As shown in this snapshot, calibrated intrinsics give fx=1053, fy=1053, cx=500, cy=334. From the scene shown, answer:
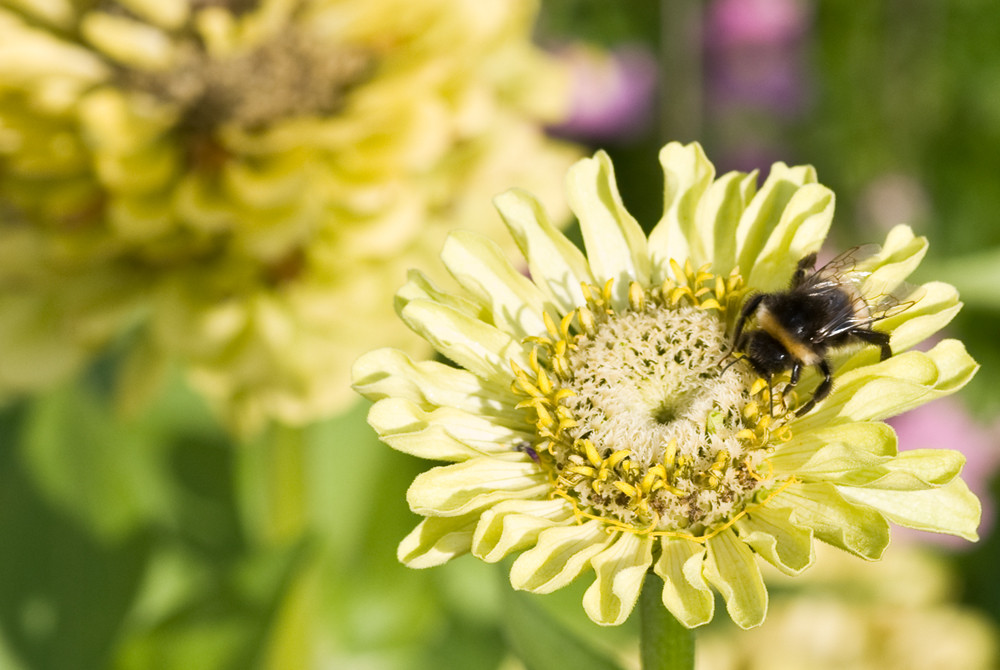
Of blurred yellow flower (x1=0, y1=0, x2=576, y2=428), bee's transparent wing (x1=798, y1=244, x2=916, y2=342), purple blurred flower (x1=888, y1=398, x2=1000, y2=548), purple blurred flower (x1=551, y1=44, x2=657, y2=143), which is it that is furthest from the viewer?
purple blurred flower (x1=551, y1=44, x2=657, y2=143)

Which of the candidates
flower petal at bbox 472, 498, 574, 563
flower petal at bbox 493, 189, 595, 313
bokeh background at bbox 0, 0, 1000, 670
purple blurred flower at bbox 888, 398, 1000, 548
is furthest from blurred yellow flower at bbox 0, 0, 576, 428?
purple blurred flower at bbox 888, 398, 1000, 548

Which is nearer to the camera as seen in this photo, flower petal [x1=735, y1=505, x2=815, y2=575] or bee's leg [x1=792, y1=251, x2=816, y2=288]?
flower petal [x1=735, y1=505, x2=815, y2=575]

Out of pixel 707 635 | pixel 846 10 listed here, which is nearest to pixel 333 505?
pixel 707 635

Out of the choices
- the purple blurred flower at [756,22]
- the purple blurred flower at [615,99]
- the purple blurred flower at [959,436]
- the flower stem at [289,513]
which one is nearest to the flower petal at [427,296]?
the flower stem at [289,513]

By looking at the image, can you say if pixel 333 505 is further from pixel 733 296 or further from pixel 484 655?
pixel 733 296

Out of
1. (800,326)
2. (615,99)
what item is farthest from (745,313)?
(615,99)

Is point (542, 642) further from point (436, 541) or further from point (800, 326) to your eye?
point (800, 326)

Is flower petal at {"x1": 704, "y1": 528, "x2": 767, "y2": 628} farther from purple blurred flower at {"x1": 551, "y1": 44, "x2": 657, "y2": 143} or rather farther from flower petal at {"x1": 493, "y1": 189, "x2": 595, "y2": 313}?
purple blurred flower at {"x1": 551, "y1": 44, "x2": 657, "y2": 143}
